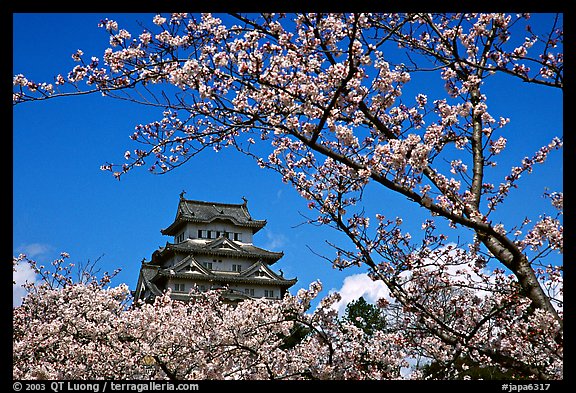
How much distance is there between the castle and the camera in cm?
1767

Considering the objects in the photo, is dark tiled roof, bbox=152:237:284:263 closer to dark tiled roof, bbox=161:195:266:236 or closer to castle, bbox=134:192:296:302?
castle, bbox=134:192:296:302

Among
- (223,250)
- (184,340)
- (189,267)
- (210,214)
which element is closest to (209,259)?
(223,250)

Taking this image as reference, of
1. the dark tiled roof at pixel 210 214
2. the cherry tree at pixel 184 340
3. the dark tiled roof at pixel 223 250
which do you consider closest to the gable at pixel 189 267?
the dark tiled roof at pixel 223 250

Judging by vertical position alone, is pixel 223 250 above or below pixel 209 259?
above

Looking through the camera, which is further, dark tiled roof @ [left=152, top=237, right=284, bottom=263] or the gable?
dark tiled roof @ [left=152, top=237, right=284, bottom=263]

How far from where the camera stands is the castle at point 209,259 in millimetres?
17672

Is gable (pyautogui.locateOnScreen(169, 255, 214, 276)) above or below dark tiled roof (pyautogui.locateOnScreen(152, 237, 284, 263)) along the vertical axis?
below

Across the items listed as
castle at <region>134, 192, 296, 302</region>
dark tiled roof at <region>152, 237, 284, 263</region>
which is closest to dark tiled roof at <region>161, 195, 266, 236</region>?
castle at <region>134, 192, 296, 302</region>

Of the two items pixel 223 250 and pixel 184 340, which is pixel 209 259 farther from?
pixel 184 340

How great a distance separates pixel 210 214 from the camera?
1973 centimetres

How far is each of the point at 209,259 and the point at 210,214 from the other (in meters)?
2.10

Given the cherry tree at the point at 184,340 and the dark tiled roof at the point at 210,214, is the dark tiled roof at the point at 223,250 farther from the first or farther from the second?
the cherry tree at the point at 184,340

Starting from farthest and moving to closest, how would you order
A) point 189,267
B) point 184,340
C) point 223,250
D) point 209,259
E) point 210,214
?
point 210,214
point 223,250
point 209,259
point 189,267
point 184,340
